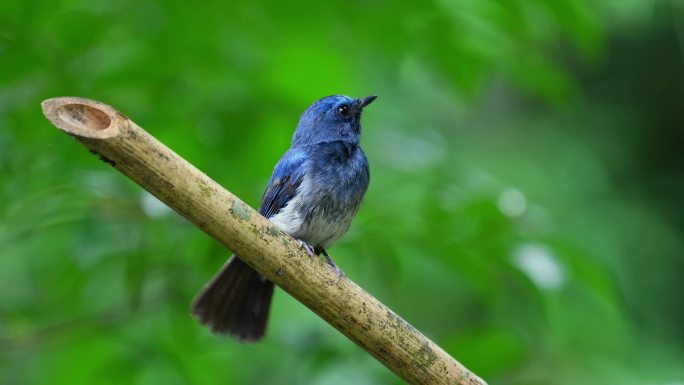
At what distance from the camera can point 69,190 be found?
3.41 m

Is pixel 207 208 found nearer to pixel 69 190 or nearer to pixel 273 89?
pixel 69 190

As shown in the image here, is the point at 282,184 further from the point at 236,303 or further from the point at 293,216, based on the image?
the point at 236,303

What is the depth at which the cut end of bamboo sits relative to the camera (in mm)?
2363

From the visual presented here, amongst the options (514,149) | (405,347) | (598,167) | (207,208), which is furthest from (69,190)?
(598,167)

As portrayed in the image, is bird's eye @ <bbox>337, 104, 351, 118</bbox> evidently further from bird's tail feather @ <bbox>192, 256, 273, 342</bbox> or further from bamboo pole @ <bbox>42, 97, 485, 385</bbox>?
bamboo pole @ <bbox>42, 97, 485, 385</bbox>

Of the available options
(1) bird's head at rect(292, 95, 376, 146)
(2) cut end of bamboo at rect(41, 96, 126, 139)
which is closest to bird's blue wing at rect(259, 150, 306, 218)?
(1) bird's head at rect(292, 95, 376, 146)

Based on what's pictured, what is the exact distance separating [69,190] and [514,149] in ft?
12.2

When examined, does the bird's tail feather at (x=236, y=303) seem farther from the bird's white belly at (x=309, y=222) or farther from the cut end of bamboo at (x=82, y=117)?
the cut end of bamboo at (x=82, y=117)

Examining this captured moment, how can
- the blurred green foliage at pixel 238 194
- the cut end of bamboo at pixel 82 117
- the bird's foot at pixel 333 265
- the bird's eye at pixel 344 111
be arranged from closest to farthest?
the cut end of bamboo at pixel 82 117, the bird's foot at pixel 333 265, the blurred green foliage at pixel 238 194, the bird's eye at pixel 344 111

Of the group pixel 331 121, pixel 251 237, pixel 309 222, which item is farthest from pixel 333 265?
pixel 331 121

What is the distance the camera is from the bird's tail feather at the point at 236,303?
3.61 metres

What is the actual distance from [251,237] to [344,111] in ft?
5.66

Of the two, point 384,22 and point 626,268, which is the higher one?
point 626,268

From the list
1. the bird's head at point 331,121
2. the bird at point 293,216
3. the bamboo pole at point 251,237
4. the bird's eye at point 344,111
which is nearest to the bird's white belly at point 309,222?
the bird at point 293,216
